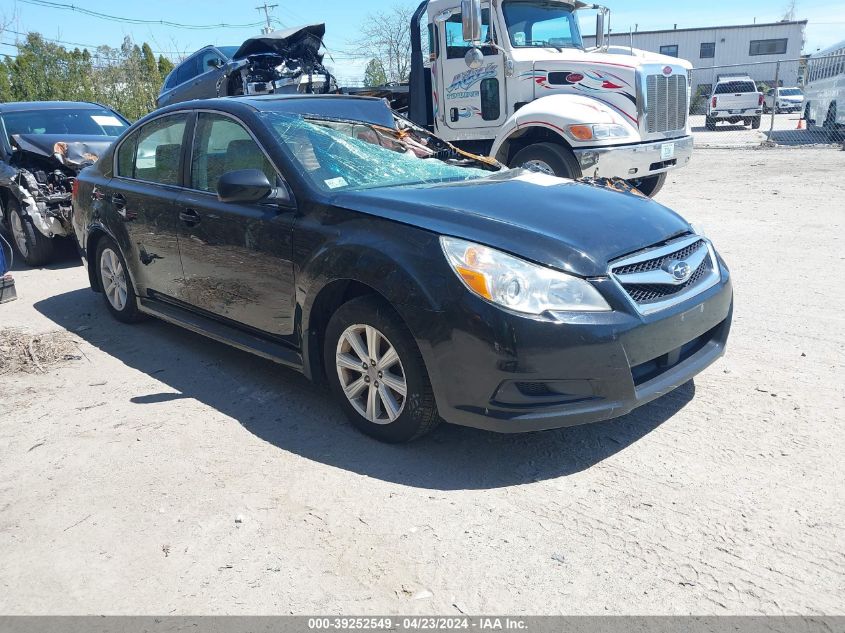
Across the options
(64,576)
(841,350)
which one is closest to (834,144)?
(841,350)

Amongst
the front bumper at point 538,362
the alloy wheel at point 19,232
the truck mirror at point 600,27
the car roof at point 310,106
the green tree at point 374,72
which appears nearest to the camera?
the front bumper at point 538,362

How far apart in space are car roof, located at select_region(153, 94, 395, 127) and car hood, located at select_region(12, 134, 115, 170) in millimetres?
3640

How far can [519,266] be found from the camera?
120 inches

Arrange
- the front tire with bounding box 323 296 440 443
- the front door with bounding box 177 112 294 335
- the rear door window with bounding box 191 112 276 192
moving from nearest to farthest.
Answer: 1. the front tire with bounding box 323 296 440 443
2. the front door with bounding box 177 112 294 335
3. the rear door window with bounding box 191 112 276 192

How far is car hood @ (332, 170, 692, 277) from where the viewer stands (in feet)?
10.2

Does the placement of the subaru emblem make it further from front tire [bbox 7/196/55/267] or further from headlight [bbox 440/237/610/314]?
front tire [bbox 7/196/55/267]

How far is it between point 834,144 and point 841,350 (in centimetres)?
1618

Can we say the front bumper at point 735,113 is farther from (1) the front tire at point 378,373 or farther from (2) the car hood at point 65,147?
(1) the front tire at point 378,373

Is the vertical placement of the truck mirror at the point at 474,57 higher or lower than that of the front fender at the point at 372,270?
higher

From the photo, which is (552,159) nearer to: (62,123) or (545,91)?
(545,91)

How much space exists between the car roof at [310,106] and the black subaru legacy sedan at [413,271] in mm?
19

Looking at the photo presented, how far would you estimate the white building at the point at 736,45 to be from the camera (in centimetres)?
4722

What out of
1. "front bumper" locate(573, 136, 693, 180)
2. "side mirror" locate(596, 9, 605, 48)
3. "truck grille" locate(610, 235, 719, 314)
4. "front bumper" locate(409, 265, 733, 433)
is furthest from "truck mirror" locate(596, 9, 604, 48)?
"front bumper" locate(409, 265, 733, 433)

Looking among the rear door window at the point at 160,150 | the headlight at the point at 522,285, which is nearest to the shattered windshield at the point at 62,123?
the rear door window at the point at 160,150
